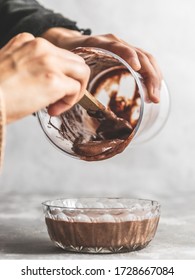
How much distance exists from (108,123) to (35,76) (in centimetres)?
39

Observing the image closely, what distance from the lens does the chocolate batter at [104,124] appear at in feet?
4.63

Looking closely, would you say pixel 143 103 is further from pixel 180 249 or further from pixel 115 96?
pixel 180 249

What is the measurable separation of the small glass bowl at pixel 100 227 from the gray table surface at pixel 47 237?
0.02m

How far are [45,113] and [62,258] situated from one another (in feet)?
0.98

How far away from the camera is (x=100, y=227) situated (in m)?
1.33

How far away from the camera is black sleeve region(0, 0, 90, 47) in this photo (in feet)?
5.96

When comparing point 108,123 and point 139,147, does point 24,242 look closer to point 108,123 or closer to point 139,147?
point 108,123

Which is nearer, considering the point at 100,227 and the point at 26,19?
the point at 100,227

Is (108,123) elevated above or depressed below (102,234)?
above

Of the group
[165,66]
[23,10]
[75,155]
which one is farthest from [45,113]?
[165,66]

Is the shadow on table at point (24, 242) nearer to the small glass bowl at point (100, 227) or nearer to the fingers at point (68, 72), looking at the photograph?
the small glass bowl at point (100, 227)

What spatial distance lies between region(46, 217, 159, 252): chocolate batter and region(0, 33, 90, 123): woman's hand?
1.02 ft

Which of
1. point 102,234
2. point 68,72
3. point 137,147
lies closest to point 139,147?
point 137,147

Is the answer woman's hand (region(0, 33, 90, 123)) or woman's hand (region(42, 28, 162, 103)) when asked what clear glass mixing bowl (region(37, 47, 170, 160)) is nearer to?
woman's hand (region(42, 28, 162, 103))
